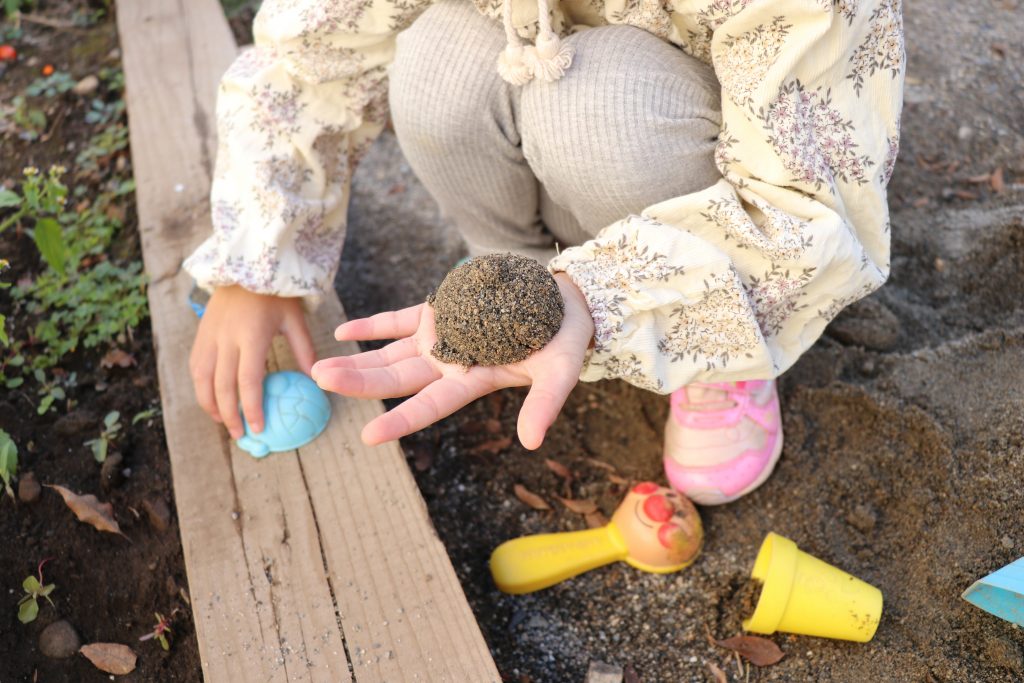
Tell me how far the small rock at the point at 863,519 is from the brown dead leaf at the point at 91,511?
1.41m

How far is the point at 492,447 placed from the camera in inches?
74.4

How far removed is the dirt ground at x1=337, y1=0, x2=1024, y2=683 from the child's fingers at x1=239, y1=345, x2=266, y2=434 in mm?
377

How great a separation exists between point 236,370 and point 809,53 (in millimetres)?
1178

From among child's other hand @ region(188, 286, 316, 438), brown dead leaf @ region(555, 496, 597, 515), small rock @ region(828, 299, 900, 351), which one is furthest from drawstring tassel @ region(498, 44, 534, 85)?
small rock @ region(828, 299, 900, 351)

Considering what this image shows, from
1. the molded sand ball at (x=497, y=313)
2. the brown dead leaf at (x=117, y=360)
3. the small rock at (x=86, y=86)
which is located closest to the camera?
the molded sand ball at (x=497, y=313)

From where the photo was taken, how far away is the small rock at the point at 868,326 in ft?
6.25

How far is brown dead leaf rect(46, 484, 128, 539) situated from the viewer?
5.28ft

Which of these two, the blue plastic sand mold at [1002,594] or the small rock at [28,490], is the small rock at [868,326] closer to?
the blue plastic sand mold at [1002,594]

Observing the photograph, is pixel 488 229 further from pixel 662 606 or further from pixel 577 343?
pixel 662 606

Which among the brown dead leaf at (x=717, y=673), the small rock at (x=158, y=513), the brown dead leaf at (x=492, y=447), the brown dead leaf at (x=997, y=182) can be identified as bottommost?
the brown dead leaf at (x=717, y=673)

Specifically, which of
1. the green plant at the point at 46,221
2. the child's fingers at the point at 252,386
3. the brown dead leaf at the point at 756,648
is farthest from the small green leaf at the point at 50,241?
the brown dead leaf at the point at 756,648

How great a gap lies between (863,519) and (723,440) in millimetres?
298

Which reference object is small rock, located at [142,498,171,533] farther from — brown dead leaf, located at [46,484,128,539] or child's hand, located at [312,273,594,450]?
child's hand, located at [312,273,594,450]

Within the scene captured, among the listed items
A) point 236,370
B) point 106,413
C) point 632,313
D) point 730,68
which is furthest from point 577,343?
point 106,413
